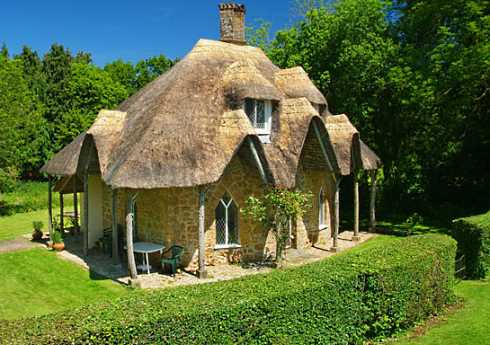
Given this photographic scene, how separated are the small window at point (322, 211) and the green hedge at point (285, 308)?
400 inches

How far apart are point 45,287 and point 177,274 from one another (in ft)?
15.3

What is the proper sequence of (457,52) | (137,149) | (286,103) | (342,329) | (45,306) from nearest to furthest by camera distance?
(342,329)
(45,306)
(137,149)
(286,103)
(457,52)

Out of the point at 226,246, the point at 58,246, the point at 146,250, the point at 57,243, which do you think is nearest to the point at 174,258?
the point at 146,250

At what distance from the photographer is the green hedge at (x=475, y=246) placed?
15719 mm

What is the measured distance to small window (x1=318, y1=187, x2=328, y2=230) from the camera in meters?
23.0

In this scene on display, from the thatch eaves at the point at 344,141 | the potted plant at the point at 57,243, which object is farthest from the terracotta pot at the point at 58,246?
the thatch eaves at the point at 344,141

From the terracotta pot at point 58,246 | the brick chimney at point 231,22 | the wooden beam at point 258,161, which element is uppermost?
the brick chimney at point 231,22

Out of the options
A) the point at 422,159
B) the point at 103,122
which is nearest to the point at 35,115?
the point at 103,122

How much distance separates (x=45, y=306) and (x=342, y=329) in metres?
9.69

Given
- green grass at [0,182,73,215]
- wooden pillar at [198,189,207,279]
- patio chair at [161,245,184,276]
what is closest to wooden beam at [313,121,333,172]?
wooden pillar at [198,189,207,279]

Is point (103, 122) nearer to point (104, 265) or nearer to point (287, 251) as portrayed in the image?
point (104, 265)

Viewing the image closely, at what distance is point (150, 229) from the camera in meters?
18.5

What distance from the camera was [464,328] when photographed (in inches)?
450

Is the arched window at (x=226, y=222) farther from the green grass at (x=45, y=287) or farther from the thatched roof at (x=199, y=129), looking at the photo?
the green grass at (x=45, y=287)
